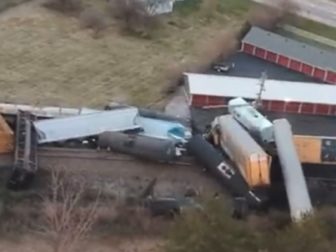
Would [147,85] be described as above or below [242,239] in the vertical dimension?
below

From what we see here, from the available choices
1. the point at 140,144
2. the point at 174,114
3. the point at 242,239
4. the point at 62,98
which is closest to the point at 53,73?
the point at 62,98

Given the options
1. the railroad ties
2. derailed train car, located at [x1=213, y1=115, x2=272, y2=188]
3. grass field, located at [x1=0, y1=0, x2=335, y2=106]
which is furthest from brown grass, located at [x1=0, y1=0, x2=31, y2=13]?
derailed train car, located at [x1=213, y1=115, x2=272, y2=188]

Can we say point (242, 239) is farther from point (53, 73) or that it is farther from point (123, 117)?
point (53, 73)

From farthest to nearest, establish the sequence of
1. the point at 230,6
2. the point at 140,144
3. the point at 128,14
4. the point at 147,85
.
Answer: the point at 230,6, the point at 128,14, the point at 147,85, the point at 140,144

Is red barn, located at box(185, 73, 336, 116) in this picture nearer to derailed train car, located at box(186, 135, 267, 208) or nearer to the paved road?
derailed train car, located at box(186, 135, 267, 208)

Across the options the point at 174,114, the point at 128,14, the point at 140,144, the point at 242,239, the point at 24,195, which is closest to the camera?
the point at 242,239

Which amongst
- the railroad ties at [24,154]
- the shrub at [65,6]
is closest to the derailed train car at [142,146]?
the railroad ties at [24,154]

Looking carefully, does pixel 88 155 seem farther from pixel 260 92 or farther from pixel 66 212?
pixel 260 92
